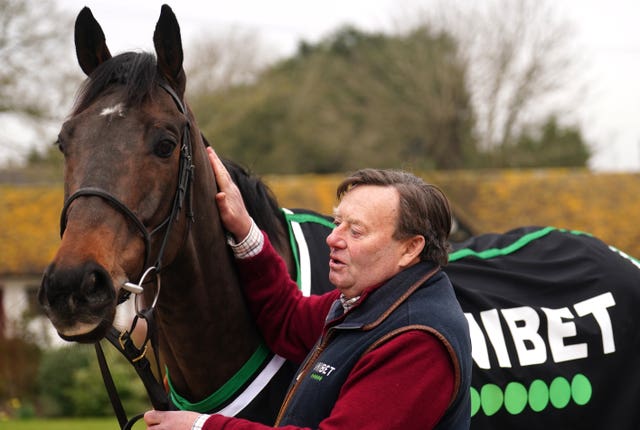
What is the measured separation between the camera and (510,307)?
332cm

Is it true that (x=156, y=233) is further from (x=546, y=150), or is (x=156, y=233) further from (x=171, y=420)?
(x=546, y=150)

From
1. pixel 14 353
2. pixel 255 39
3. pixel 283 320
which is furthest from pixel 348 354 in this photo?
pixel 255 39

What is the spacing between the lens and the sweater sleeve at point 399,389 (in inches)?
82.0

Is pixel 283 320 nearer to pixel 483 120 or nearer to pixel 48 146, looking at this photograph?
pixel 48 146

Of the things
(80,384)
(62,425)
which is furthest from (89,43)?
(80,384)

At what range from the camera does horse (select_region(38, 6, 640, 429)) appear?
7.23 ft

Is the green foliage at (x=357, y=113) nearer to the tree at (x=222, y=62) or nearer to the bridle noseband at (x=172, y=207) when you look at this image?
the tree at (x=222, y=62)

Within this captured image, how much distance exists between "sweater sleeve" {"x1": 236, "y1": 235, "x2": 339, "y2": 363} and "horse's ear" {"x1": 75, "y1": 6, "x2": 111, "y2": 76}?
0.89m

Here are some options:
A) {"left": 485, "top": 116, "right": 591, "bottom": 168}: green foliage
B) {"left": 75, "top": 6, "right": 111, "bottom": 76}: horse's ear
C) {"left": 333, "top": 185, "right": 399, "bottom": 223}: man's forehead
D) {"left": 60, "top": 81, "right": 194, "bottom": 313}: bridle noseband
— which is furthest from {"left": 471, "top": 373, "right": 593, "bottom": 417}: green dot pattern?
{"left": 485, "top": 116, "right": 591, "bottom": 168}: green foliage

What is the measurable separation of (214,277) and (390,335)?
0.85 meters

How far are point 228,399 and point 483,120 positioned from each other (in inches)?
849

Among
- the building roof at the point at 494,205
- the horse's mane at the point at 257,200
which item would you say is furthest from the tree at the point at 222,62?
the horse's mane at the point at 257,200

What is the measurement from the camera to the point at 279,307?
2904 millimetres

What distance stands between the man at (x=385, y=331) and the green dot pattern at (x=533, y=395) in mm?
828
